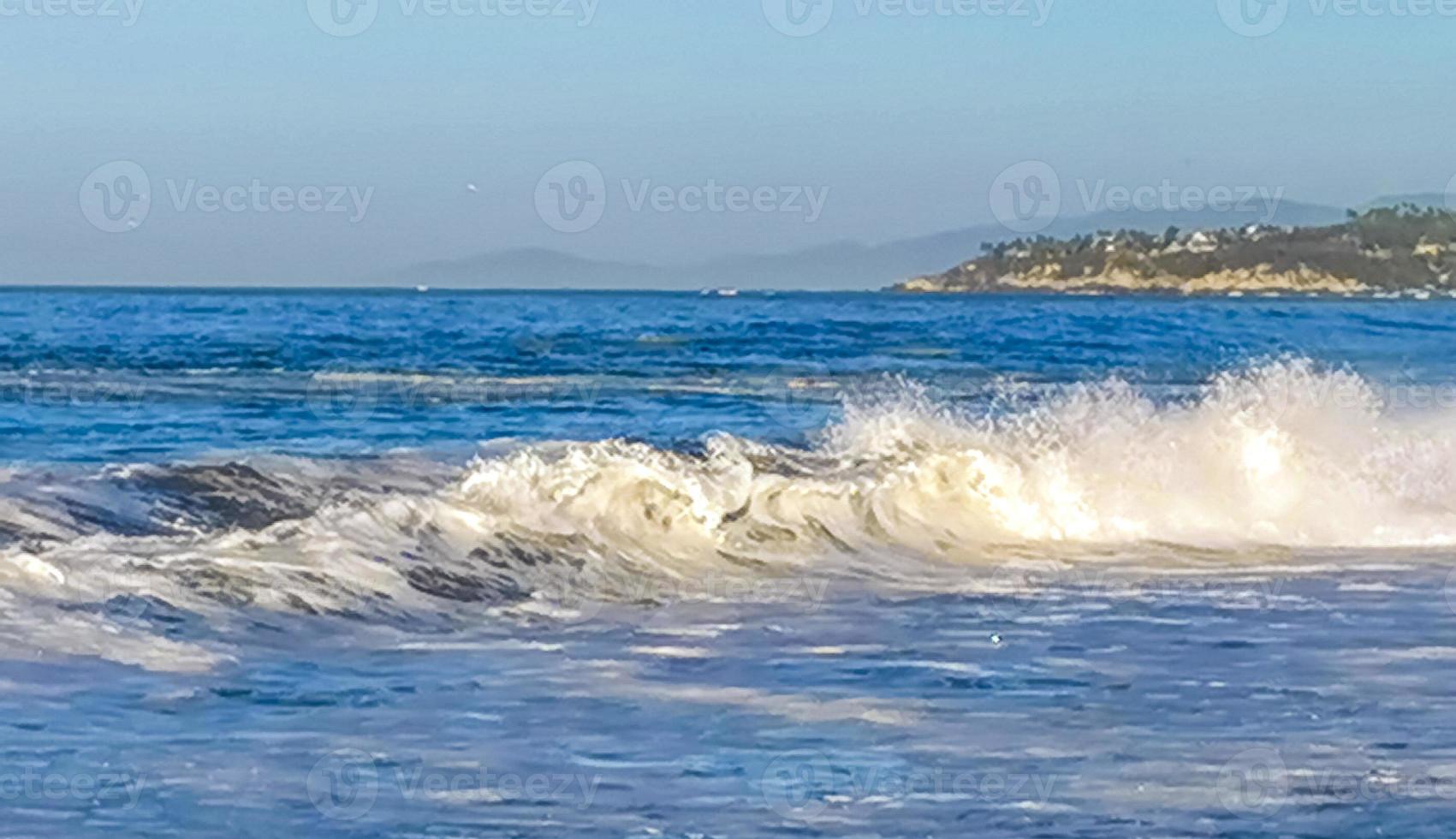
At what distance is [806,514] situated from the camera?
17516mm

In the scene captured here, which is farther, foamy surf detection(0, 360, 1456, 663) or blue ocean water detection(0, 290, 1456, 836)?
foamy surf detection(0, 360, 1456, 663)

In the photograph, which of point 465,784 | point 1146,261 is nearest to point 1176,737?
point 465,784

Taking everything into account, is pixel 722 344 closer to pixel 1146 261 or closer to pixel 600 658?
pixel 600 658

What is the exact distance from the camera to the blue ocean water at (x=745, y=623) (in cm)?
823

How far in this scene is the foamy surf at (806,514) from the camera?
13.4 meters

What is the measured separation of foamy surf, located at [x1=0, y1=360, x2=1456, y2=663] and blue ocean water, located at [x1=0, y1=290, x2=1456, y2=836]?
5 centimetres

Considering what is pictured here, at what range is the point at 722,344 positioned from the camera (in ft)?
189

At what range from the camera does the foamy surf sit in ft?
43.8

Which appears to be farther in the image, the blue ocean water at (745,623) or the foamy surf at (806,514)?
the foamy surf at (806,514)

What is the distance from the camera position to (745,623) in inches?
491

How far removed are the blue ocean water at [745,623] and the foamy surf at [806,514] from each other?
0.05 metres

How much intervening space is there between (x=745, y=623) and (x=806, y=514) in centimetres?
508

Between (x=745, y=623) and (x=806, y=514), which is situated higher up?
(x=806, y=514)

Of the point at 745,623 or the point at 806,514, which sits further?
the point at 806,514
